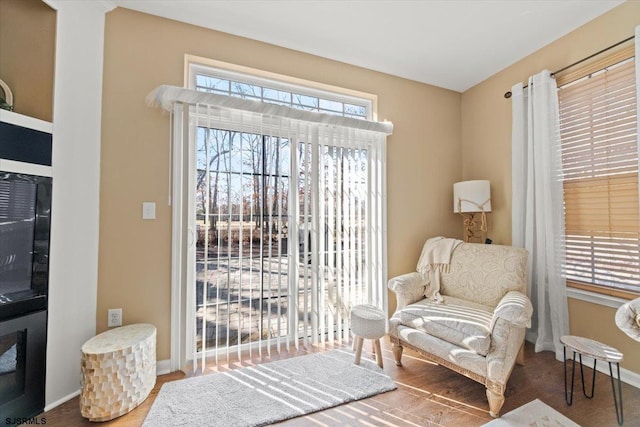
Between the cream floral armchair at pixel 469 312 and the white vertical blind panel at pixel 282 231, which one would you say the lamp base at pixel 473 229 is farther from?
the white vertical blind panel at pixel 282 231

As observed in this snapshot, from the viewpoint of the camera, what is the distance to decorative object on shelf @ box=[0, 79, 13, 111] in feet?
5.17

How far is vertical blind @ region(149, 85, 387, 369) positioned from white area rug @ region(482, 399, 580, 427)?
1.26 meters

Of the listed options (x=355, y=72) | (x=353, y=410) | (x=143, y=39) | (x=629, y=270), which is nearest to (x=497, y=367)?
(x=353, y=410)

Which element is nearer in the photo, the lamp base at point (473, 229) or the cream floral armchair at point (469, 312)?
the cream floral armchair at point (469, 312)

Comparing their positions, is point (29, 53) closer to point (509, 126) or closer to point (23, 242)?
point (23, 242)

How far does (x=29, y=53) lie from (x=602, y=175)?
4045 mm

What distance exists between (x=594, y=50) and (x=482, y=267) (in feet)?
6.21

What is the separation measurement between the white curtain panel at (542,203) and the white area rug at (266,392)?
154 centimetres

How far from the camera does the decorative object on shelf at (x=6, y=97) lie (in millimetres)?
1577

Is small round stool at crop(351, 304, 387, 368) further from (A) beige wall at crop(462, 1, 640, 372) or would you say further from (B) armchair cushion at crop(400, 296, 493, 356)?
(A) beige wall at crop(462, 1, 640, 372)

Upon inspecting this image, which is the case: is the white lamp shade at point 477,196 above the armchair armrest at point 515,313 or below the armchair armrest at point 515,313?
above

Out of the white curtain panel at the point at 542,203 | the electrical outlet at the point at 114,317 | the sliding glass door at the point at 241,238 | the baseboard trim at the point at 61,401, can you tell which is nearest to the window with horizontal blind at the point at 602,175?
the white curtain panel at the point at 542,203

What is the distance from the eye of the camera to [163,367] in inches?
80.7

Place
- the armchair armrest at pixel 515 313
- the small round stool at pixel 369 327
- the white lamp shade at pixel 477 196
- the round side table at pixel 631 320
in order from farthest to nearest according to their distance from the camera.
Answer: the white lamp shade at pixel 477 196, the small round stool at pixel 369 327, the armchair armrest at pixel 515 313, the round side table at pixel 631 320
